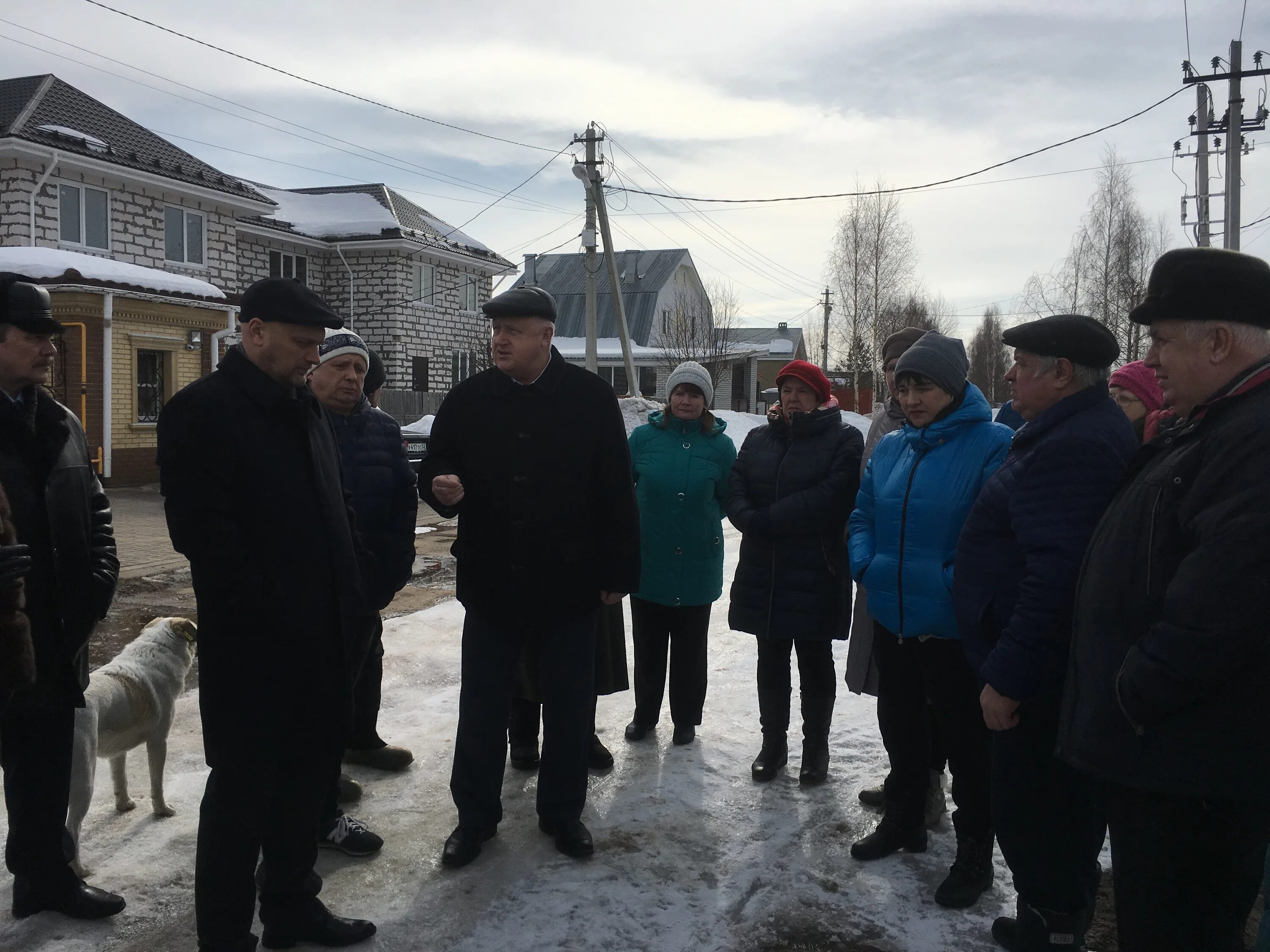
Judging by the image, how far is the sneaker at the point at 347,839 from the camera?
3.32 m

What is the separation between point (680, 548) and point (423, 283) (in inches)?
1004

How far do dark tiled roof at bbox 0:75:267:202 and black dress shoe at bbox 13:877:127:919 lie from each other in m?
18.3

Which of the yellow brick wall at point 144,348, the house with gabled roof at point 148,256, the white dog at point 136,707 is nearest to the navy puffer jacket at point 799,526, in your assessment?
the white dog at point 136,707

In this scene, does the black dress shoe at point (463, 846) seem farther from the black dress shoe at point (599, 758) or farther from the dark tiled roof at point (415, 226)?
the dark tiled roof at point (415, 226)

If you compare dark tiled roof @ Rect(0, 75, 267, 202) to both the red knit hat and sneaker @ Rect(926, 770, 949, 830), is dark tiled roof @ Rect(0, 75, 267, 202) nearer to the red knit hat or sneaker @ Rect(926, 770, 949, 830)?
the red knit hat

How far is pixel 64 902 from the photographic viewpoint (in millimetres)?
2807

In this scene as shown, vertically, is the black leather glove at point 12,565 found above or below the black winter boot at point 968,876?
above

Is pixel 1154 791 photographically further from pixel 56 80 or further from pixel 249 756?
pixel 56 80

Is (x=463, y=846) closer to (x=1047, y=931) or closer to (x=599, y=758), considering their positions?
(x=599, y=758)

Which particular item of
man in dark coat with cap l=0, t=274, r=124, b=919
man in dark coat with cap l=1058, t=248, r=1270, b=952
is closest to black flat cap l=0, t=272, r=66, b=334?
man in dark coat with cap l=0, t=274, r=124, b=919

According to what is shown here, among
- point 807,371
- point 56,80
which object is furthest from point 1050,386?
point 56,80

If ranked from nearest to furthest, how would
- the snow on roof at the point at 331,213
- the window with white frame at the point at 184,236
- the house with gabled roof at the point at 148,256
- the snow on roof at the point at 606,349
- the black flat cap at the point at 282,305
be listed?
Result: the black flat cap at the point at 282,305
the house with gabled roof at the point at 148,256
the window with white frame at the point at 184,236
the snow on roof at the point at 331,213
the snow on roof at the point at 606,349

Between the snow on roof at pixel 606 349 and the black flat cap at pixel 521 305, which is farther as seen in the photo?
the snow on roof at pixel 606 349

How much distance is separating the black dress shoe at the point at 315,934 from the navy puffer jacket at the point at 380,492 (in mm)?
1118
